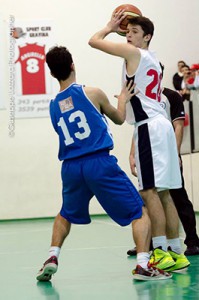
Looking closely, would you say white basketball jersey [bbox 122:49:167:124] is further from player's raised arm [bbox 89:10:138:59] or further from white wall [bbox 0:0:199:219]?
white wall [bbox 0:0:199:219]

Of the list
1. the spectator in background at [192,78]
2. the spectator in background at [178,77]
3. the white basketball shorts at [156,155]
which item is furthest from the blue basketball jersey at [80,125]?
the spectator in background at [178,77]

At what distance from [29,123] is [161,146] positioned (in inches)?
303

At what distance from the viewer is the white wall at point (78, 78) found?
502 inches

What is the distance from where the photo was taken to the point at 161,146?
5336mm

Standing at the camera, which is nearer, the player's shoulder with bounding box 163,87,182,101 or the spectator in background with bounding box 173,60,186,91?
the player's shoulder with bounding box 163,87,182,101

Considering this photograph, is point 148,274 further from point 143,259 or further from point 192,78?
point 192,78

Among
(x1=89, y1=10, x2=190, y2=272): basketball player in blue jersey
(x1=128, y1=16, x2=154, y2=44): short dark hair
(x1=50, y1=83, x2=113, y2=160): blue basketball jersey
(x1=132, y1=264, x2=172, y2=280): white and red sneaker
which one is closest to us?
(x1=132, y1=264, x2=172, y2=280): white and red sneaker

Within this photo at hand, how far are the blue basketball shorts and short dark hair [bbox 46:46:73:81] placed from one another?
1.98 feet

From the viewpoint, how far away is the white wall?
41.8 feet

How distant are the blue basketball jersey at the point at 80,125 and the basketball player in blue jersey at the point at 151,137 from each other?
0.40m

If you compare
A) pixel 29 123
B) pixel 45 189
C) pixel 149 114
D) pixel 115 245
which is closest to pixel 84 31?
pixel 29 123

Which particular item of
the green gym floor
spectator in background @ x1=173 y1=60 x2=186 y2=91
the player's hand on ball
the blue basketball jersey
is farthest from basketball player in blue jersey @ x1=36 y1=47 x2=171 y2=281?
spectator in background @ x1=173 y1=60 x2=186 y2=91

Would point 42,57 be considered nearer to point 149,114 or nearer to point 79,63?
point 79,63

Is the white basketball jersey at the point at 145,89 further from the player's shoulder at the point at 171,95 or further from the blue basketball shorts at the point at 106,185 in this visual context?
the player's shoulder at the point at 171,95
